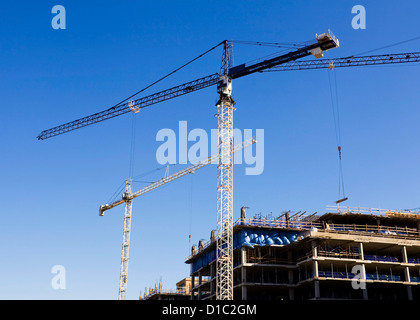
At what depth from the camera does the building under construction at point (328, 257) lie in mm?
66500

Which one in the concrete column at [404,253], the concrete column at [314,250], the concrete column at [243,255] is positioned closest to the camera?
the concrete column at [314,250]

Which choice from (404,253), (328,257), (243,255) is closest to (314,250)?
(328,257)

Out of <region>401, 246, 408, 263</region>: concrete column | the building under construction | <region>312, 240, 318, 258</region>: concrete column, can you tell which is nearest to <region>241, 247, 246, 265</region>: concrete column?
the building under construction

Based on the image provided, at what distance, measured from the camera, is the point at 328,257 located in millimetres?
66000

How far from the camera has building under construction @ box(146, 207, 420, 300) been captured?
66500 mm

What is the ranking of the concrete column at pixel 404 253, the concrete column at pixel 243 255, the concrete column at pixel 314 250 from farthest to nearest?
1. the concrete column at pixel 404 253
2. the concrete column at pixel 243 255
3. the concrete column at pixel 314 250

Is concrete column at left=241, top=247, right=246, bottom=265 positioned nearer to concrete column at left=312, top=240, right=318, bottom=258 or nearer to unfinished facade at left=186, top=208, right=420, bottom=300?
unfinished facade at left=186, top=208, right=420, bottom=300

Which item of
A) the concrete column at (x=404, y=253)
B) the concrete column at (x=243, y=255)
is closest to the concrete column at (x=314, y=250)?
the concrete column at (x=243, y=255)

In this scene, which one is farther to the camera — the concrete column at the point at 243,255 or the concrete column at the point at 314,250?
the concrete column at the point at 243,255

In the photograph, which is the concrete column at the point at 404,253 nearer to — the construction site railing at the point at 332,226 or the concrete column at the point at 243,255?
the construction site railing at the point at 332,226

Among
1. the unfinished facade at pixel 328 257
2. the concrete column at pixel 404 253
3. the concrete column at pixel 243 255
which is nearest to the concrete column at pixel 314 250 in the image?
the unfinished facade at pixel 328 257

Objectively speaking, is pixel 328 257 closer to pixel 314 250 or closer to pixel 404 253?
pixel 314 250
